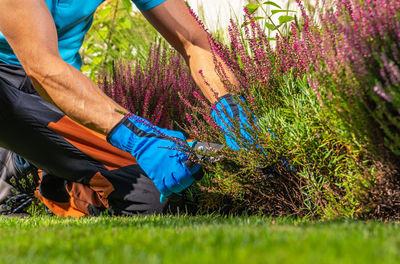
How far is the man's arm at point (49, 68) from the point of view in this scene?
2.37m

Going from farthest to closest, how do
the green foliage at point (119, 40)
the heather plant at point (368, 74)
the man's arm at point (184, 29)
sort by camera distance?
the green foliage at point (119, 40) → the man's arm at point (184, 29) → the heather plant at point (368, 74)

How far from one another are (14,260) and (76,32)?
2614 mm

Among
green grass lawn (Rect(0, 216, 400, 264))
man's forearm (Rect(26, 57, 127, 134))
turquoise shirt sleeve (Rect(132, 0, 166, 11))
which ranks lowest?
green grass lawn (Rect(0, 216, 400, 264))

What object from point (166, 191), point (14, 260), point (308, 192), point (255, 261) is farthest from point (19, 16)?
point (255, 261)

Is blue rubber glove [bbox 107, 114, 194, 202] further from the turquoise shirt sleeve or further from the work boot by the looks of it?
the work boot

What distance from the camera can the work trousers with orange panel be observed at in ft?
9.70

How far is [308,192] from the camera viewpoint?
220 centimetres

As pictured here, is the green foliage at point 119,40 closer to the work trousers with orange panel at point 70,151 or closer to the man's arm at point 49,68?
the work trousers with orange panel at point 70,151

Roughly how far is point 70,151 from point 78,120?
62cm

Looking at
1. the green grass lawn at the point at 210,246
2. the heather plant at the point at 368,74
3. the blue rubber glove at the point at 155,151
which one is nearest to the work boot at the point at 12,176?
the blue rubber glove at the point at 155,151

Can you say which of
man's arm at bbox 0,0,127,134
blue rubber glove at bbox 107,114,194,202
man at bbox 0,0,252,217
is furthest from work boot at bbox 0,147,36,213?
blue rubber glove at bbox 107,114,194,202

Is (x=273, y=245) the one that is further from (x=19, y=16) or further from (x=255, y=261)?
(x=19, y=16)

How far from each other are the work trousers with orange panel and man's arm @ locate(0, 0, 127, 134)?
0.58 meters

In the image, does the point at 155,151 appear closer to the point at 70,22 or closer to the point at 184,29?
the point at 184,29
